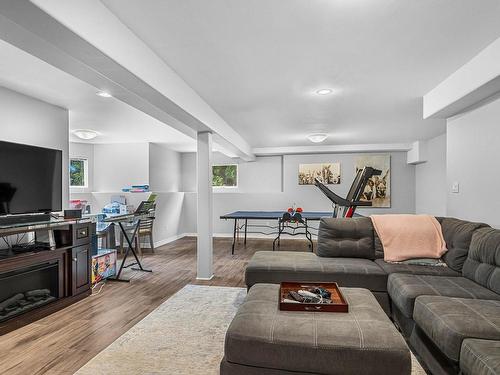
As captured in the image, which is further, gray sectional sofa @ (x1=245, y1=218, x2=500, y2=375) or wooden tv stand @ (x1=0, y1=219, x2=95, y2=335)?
wooden tv stand @ (x1=0, y1=219, x2=95, y2=335)

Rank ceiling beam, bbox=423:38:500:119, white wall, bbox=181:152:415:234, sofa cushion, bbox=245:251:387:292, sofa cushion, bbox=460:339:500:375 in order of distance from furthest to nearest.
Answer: white wall, bbox=181:152:415:234 < sofa cushion, bbox=245:251:387:292 < ceiling beam, bbox=423:38:500:119 < sofa cushion, bbox=460:339:500:375

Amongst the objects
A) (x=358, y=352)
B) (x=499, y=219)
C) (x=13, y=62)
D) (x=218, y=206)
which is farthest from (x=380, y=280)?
(x=218, y=206)

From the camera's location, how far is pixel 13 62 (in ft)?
8.89

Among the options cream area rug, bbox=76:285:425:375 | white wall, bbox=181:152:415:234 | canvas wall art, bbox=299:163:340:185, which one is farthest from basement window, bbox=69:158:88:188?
canvas wall art, bbox=299:163:340:185

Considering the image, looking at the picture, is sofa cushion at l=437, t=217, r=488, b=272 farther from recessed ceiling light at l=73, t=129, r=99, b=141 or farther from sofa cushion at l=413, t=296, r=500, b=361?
recessed ceiling light at l=73, t=129, r=99, b=141

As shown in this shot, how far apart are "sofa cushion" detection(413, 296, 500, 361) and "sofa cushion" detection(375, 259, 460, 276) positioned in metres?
0.68

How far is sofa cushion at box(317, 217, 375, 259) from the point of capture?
338 cm

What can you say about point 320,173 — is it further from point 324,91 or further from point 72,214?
point 72,214

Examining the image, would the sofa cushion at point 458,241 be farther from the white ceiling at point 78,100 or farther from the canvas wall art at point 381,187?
the canvas wall art at point 381,187

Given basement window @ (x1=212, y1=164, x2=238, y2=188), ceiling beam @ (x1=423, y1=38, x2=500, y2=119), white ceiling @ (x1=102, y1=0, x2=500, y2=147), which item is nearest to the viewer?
white ceiling @ (x1=102, y1=0, x2=500, y2=147)

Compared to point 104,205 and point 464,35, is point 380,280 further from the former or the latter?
point 104,205

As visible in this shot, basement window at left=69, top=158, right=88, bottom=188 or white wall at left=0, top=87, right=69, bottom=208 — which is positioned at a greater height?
white wall at left=0, top=87, right=69, bottom=208

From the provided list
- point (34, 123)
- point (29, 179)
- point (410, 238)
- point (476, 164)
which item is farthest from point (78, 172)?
point (476, 164)

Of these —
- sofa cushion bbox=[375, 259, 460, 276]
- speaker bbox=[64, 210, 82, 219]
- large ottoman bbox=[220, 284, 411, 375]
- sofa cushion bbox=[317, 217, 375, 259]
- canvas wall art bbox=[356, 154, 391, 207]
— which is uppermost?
canvas wall art bbox=[356, 154, 391, 207]
